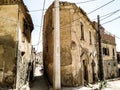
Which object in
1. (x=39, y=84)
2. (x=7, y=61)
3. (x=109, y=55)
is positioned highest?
(x=109, y=55)

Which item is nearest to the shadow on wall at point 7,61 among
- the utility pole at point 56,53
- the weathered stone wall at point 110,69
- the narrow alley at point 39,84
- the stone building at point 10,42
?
the stone building at point 10,42

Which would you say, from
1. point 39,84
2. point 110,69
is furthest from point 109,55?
point 39,84

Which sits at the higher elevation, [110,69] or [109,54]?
[109,54]

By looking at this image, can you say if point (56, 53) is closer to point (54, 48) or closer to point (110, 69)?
point (54, 48)

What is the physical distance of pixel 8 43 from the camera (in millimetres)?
11133

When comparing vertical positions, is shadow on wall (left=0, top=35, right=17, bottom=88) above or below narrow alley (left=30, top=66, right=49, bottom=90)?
above

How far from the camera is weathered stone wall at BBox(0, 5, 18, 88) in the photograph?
10773 mm

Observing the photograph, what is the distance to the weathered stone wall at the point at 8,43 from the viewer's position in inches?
424

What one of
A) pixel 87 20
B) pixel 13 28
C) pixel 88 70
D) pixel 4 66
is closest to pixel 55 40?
pixel 13 28

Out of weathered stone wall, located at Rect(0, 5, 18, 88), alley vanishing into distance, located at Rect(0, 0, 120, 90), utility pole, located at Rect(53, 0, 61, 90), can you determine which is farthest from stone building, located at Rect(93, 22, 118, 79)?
weathered stone wall, located at Rect(0, 5, 18, 88)

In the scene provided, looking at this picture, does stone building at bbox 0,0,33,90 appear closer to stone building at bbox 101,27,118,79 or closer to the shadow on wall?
the shadow on wall

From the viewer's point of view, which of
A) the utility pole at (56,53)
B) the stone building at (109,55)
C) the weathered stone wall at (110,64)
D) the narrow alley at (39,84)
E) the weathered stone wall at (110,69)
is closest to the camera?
the utility pole at (56,53)

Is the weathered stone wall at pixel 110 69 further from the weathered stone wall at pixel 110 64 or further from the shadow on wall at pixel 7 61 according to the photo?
the shadow on wall at pixel 7 61

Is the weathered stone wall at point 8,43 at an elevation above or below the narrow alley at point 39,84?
above
